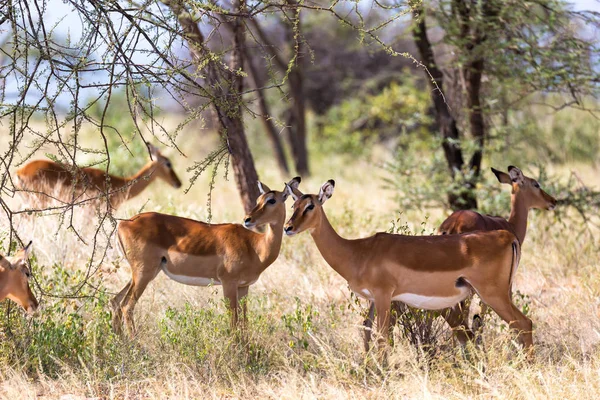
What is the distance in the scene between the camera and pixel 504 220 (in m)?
6.52

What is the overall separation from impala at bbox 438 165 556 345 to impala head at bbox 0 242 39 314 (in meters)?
2.78

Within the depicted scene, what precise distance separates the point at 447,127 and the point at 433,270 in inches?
170

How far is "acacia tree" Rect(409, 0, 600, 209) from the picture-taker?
8508mm

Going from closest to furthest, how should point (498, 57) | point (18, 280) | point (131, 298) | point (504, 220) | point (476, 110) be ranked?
1. point (18, 280)
2. point (131, 298)
3. point (504, 220)
4. point (498, 57)
5. point (476, 110)

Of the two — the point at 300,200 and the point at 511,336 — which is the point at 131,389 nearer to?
the point at 300,200

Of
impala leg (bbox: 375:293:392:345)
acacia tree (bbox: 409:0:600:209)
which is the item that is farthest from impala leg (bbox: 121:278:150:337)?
acacia tree (bbox: 409:0:600:209)

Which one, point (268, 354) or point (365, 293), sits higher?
point (365, 293)

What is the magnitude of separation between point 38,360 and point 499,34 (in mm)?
5883

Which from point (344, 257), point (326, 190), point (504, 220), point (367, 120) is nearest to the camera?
point (344, 257)

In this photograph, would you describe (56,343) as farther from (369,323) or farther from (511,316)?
(511,316)

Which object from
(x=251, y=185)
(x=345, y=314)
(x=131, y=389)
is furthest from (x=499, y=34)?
(x=131, y=389)

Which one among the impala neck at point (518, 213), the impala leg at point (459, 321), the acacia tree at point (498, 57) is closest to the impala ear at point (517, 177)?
the impala neck at point (518, 213)

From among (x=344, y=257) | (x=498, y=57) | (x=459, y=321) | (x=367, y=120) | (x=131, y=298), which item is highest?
(x=498, y=57)

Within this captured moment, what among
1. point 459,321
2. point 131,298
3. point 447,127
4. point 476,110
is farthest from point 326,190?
point 476,110
